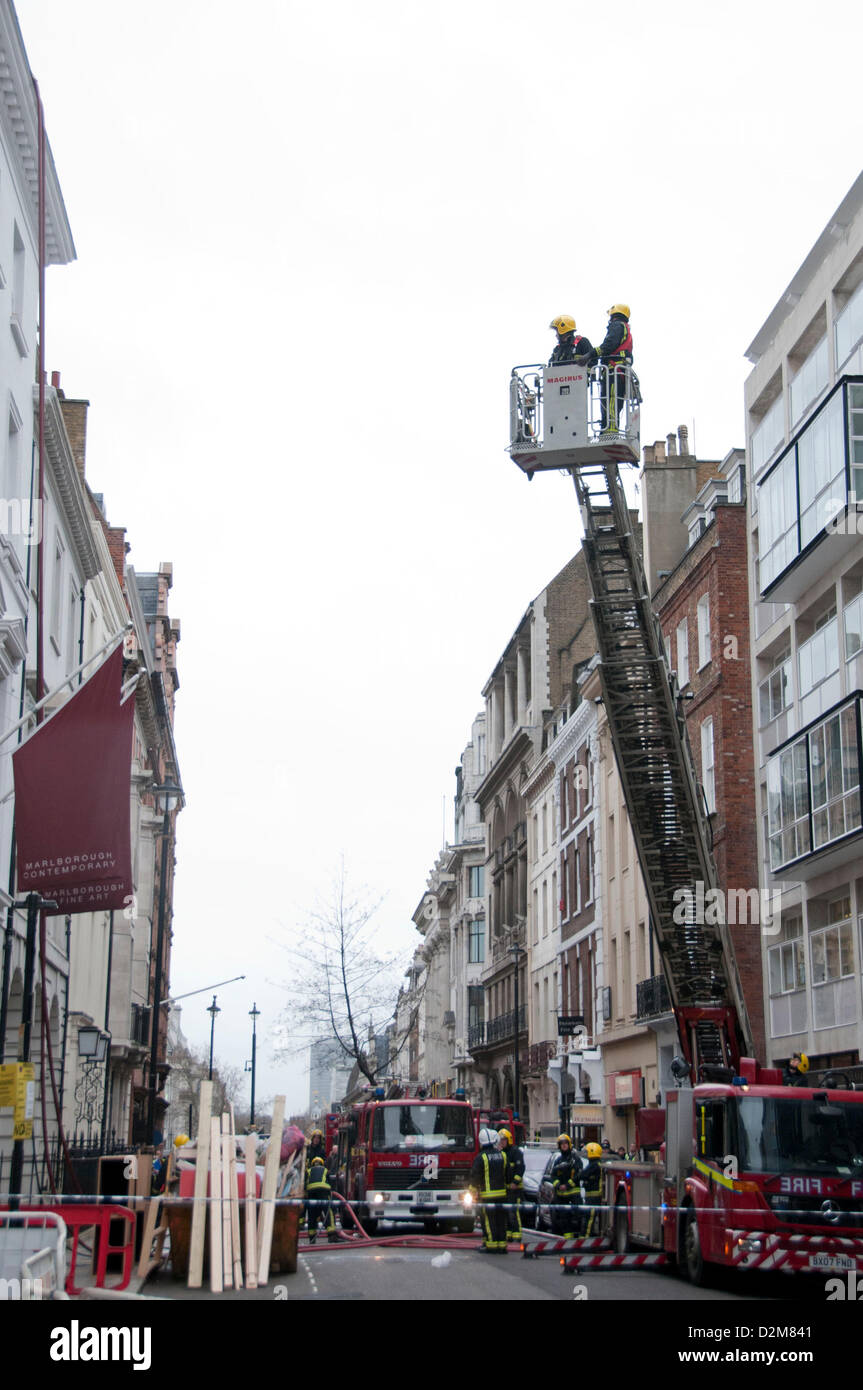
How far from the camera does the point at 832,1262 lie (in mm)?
14664

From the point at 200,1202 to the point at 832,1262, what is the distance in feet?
20.7

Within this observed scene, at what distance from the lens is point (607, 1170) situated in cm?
2002

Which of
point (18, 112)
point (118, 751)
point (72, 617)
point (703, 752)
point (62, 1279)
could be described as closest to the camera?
point (62, 1279)

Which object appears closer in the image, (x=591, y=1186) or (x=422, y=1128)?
(x=591, y=1186)

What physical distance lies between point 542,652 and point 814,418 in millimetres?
32432

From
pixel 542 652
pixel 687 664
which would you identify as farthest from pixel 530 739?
pixel 687 664

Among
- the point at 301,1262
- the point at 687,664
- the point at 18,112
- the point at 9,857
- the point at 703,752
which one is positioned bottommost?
the point at 301,1262

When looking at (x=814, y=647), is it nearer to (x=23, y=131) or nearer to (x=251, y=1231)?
(x=23, y=131)

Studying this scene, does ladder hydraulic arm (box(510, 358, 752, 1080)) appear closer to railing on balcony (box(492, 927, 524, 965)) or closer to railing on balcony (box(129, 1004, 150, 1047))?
railing on balcony (box(129, 1004, 150, 1047))

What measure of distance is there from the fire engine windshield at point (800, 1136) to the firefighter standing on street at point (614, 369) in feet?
24.2

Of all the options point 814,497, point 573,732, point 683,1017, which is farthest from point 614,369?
point 573,732

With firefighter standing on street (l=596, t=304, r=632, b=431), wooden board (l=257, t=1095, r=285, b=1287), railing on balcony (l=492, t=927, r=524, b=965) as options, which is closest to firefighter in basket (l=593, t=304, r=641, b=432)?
firefighter standing on street (l=596, t=304, r=632, b=431)
